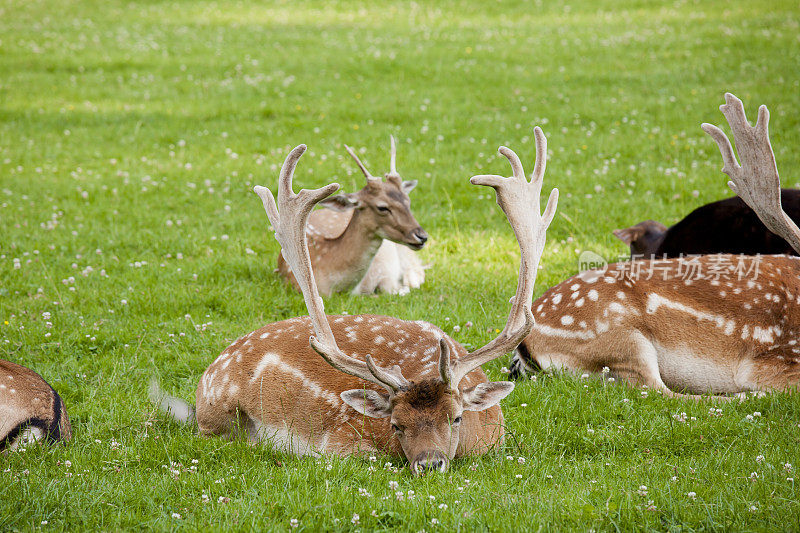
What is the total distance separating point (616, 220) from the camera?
30.3ft

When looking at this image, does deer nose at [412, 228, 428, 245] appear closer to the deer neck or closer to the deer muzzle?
the deer muzzle

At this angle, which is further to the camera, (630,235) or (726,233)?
(630,235)

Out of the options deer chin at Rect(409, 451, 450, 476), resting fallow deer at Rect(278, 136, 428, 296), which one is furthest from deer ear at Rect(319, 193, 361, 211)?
deer chin at Rect(409, 451, 450, 476)

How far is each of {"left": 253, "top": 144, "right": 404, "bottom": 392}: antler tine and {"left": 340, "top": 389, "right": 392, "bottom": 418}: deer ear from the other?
0.10m

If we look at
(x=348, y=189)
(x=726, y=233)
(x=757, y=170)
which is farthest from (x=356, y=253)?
(x=757, y=170)

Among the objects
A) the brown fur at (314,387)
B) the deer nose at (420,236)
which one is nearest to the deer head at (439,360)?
the brown fur at (314,387)

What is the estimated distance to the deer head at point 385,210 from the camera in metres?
7.82

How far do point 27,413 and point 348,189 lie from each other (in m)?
6.01

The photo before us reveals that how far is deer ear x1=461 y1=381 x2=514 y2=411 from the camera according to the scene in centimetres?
430

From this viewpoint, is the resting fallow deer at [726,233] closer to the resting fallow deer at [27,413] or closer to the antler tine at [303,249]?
the antler tine at [303,249]

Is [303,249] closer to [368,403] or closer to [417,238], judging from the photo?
[368,403]

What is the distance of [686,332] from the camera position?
18.2 feet

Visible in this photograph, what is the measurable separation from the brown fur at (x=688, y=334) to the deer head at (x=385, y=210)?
236 centimetres

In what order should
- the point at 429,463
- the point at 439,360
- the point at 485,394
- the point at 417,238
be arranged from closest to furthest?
the point at 429,463 → the point at 439,360 → the point at 485,394 → the point at 417,238
